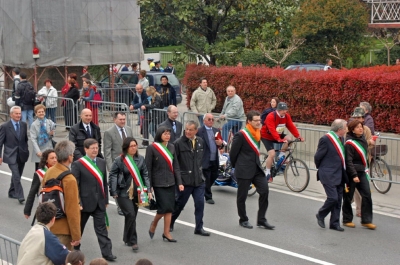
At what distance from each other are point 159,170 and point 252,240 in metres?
1.69

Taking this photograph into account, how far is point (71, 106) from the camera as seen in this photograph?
19.5 metres

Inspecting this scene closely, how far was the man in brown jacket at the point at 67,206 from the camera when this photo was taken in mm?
8461

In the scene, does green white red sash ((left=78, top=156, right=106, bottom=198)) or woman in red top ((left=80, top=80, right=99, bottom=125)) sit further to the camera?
woman in red top ((left=80, top=80, right=99, bottom=125))

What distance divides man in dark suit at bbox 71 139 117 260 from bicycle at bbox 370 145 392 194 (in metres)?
5.77

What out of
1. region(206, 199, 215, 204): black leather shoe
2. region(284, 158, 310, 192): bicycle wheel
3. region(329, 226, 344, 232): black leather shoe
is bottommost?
region(329, 226, 344, 232): black leather shoe

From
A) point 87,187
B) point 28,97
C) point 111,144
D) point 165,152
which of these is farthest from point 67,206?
point 28,97

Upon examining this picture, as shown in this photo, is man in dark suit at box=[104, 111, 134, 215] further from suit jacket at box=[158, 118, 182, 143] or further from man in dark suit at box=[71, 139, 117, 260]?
man in dark suit at box=[71, 139, 117, 260]

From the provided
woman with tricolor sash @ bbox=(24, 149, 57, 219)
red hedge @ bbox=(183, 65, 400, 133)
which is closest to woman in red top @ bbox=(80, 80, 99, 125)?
red hedge @ bbox=(183, 65, 400, 133)

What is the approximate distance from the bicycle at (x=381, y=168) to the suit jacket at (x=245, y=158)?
3.09 metres

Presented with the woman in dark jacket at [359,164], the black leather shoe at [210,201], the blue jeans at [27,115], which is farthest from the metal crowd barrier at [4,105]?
the woman in dark jacket at [359,164]

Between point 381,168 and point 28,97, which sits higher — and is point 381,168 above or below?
below

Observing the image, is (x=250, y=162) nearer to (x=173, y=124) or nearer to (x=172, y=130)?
(x=172, y=130)

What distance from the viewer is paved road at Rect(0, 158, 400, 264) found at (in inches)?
390

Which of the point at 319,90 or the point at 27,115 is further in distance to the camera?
the point at 27,115
